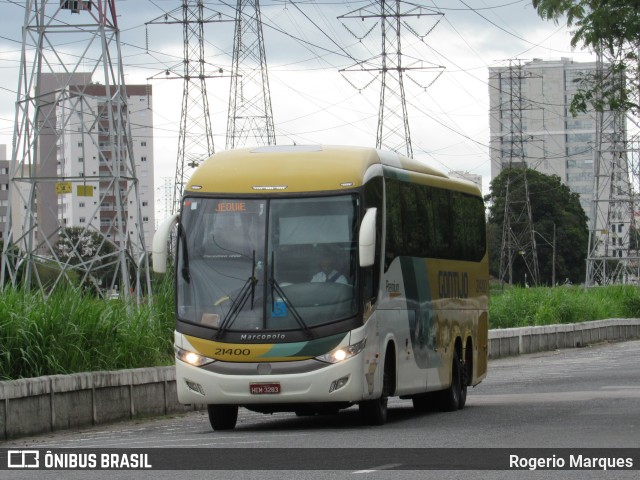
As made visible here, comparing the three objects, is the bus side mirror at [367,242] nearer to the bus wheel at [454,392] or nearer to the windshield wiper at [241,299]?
the windshield wiper at [241,299]

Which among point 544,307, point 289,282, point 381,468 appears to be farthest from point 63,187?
point 381,468

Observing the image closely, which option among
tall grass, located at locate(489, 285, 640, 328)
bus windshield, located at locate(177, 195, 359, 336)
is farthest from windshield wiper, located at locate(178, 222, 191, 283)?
tall grass, located at locate(489, 285, 640, 328)

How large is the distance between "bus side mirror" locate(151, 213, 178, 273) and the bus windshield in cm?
19

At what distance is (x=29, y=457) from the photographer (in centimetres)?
1318

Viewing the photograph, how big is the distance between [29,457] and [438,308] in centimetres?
844

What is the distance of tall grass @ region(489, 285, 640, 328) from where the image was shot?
45688mm

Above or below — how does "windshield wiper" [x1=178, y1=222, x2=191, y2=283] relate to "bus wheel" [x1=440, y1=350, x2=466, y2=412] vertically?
above

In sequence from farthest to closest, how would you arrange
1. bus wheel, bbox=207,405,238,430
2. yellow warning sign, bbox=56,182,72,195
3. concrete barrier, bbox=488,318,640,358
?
1. concrete barrier, bbox=488,318,640,358
2. yellow warning sign, bbox=56,182,72,195
3. bus wheel, bbox=207,405,238,430

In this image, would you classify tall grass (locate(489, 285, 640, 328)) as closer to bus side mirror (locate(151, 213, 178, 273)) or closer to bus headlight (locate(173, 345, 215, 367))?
bus side mirror (locate(151, 213, 178, 273))

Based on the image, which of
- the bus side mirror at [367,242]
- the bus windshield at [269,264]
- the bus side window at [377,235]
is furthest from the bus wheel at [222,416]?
the bus side mirror at [367,242]

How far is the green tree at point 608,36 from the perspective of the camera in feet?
53.3

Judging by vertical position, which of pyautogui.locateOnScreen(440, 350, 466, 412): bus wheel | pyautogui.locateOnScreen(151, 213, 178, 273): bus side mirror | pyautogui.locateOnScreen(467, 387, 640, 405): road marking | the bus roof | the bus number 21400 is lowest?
pyautogui.locateOnScreen(467, 387, 640, 405): road marking

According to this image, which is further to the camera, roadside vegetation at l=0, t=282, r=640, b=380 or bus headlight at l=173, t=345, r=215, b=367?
roadside vegetation at l=0, t=282, r=640, b=380
